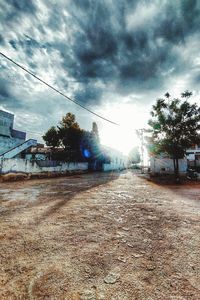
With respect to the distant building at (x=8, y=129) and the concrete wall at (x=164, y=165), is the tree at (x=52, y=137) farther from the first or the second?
the concrete wall at (x=164, y=165)

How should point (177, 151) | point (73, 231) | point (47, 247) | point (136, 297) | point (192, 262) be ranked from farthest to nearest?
point (177, 151) < point (73, 231) < point (47, 247) < point (192, 262) < point (136, 297)

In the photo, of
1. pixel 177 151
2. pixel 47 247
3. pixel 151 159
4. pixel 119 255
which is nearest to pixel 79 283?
pixel 119 255

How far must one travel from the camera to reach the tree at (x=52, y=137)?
34.6 meters

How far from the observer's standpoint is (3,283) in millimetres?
2295

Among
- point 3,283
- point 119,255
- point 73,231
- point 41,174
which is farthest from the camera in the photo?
point 41,174

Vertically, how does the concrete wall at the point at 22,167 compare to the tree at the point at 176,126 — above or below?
below

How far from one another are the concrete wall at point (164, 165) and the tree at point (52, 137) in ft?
59.6

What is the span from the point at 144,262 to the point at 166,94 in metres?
17.6

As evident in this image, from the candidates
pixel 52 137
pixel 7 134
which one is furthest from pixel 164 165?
pixel 7 134

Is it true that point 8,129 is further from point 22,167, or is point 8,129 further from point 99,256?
point 99,256

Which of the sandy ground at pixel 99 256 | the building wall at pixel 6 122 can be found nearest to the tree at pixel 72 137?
the building wall at pixel 6 122

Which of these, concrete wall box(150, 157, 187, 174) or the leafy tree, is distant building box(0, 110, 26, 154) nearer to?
concrete wall box(150, 157, 187, 174)

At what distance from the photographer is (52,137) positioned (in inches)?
1390

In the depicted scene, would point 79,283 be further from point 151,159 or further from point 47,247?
point 151,159
